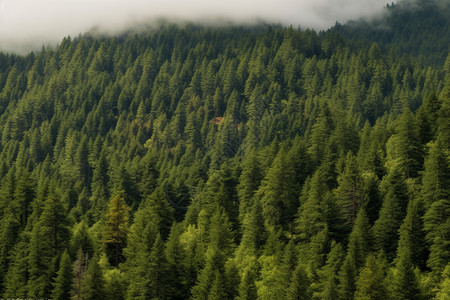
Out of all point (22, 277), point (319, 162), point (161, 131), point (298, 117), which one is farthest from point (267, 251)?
point (161, 131)

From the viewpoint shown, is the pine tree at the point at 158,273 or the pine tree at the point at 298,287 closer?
the pine tree at the point at 298,287

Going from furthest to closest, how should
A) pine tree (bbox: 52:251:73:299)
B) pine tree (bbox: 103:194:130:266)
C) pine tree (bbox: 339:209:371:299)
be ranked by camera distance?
pine tree (bbox: 103:194:130:266), pine tree (bbox: 52:251:73:299), pine tree (bbox: 339:209:371:299)

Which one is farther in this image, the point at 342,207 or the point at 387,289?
the point at 342,207

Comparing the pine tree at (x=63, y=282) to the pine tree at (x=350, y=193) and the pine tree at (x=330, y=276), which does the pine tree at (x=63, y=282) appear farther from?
the pine tree at (x=350, y=193)

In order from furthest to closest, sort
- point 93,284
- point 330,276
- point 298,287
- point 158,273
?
point 158,273 < point 93,284 < point 330,276 < point 298,287

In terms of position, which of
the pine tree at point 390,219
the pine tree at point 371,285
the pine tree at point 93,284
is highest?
the pine tree at point 390,219

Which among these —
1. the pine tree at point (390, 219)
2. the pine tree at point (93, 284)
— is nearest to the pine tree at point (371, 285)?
the pine tree at point (390, 219)

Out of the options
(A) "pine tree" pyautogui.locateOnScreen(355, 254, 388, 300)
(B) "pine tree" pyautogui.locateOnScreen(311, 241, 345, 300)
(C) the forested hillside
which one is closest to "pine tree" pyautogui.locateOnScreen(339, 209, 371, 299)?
(C) the forested hillside

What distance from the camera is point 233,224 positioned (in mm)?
95000

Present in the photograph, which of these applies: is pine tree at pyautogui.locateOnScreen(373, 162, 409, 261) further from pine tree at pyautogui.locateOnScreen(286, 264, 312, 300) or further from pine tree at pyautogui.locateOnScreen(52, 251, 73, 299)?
pine tree at pyautogui.locateOnScreen(52, 251, 73, 299)

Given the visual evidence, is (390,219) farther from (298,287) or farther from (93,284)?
(93,284)

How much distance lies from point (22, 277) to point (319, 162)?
153ft

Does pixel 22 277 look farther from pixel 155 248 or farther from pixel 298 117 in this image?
pixel 298 117

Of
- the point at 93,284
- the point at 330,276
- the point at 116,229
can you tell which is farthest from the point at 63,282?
the point at 330,276
